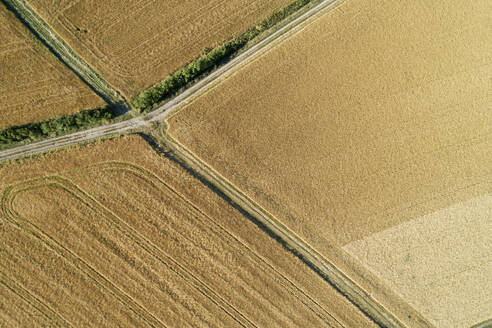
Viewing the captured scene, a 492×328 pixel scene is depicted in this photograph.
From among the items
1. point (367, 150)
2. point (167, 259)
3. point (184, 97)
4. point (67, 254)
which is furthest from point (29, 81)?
point (367, 150)

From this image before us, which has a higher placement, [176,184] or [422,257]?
[422,257]

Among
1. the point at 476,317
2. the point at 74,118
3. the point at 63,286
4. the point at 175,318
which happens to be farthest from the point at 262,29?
the point at 476,317

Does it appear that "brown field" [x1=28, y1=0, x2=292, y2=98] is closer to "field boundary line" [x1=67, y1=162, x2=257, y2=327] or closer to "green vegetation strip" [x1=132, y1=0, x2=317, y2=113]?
"green vegetation strip" [x1=132, y1=0, x2=317, y2=113]

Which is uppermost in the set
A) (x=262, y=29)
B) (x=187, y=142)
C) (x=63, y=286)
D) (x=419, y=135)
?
(x=262, y=29)

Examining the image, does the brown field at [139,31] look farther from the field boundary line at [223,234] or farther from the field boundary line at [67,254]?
the field boundary line at [67,254]

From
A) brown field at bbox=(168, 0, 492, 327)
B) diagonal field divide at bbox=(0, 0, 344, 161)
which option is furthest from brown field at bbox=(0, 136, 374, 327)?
brown field at bbox=(168, 0, 492, 327)

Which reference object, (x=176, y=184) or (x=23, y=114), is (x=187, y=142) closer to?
(x=176, y=184)

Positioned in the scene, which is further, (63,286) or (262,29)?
(262,29)
